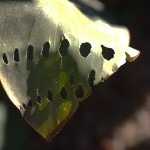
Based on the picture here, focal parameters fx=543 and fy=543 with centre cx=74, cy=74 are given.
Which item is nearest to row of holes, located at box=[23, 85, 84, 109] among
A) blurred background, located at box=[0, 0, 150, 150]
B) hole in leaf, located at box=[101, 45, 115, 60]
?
hole in leaf, located at box=[101, 45, 115, 60]

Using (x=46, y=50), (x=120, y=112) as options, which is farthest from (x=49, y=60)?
(x=120, y=112)

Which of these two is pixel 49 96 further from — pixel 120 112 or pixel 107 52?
pixel 120 112

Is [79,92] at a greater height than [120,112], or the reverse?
[79,92]

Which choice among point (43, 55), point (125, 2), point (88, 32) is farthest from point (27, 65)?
point (125, 2)

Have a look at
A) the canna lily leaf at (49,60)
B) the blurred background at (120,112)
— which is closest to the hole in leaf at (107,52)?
the canna lily leaf at (49,60)

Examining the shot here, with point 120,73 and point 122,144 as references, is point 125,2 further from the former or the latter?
point 122,144

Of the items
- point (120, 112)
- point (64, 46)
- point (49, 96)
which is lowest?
point (120, 112)

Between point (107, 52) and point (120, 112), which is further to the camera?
point (120, 112)
